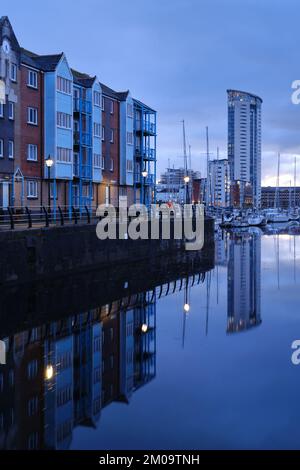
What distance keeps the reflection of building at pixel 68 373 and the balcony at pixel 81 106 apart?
3021cm

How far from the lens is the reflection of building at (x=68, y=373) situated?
39.5ft

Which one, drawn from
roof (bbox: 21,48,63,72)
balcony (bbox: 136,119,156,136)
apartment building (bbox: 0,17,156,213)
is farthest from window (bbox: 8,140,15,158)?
balcony (bbox: 136,119,156,136)

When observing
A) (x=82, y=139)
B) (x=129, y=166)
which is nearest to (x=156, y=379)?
(x=82, y=139)

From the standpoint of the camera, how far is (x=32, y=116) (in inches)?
1752

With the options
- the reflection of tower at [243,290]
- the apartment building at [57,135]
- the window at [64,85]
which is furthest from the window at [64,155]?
Answer: the reflection of tower at [243,290]

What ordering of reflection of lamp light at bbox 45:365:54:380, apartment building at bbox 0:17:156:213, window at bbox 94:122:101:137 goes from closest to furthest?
reflection of lamp light at bbox 45:365:54:380
apartment building at bbox 0:17:156:213
window at bbox 94:122:101:137

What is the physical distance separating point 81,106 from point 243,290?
84.7 feet

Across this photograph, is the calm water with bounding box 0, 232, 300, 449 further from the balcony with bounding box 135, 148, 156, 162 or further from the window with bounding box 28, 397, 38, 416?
the balcony with bounding box 135, 148, 156, 162

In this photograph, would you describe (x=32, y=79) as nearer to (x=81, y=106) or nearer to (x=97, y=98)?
(x=81, y=106)

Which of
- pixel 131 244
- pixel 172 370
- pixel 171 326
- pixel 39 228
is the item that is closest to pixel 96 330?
pixel 171 326

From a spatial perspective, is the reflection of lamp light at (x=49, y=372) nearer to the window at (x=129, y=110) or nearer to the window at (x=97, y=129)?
the window at (x=97, y=129)

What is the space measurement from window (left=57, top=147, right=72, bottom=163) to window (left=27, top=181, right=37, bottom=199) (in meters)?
2.89

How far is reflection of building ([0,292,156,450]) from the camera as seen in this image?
12.0 metres

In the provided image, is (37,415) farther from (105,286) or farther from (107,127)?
(107,127)
